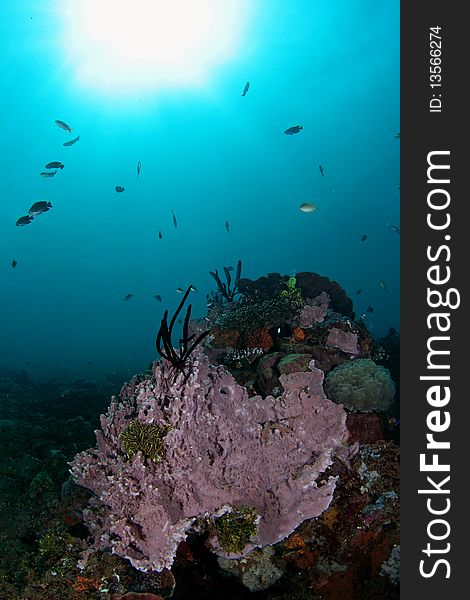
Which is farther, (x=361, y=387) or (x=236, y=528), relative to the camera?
(x=361, y=387)

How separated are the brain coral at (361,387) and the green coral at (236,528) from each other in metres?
2.54

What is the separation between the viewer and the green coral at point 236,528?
346 centimetres

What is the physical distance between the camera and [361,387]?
18.6 ft

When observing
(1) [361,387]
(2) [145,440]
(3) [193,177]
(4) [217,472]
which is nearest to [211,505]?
(4) [217,472]

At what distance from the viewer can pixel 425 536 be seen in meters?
2.99

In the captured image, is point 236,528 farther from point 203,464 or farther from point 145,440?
point 145,440

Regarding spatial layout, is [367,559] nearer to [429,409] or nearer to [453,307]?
[429,409]

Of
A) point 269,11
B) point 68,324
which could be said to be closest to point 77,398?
point 269,11

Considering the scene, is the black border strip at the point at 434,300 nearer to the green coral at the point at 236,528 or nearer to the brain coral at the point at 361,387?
the green coral at the point at 236,528

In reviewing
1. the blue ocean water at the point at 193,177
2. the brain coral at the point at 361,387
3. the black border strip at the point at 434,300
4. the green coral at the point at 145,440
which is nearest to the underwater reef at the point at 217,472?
the green coral at the point at 145,440

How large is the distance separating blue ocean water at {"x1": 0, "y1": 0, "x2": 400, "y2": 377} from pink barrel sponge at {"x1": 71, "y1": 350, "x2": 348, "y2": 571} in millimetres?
15659

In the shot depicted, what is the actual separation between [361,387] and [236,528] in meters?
2.99

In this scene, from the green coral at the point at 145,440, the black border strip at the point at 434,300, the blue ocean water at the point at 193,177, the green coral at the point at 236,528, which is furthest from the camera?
the blue ocean water at the point at 193,177

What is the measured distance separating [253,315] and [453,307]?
543cm
